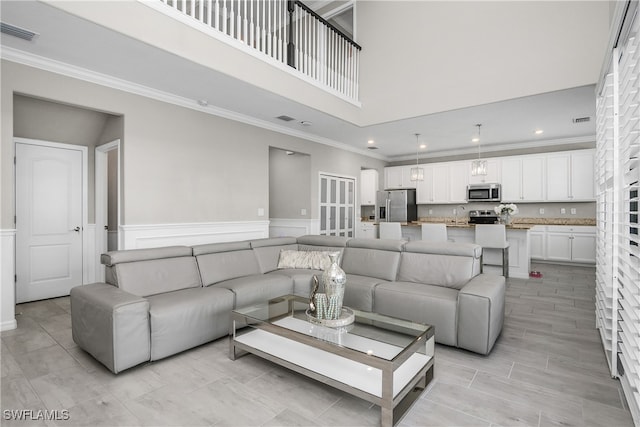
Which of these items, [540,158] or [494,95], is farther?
[540,158]

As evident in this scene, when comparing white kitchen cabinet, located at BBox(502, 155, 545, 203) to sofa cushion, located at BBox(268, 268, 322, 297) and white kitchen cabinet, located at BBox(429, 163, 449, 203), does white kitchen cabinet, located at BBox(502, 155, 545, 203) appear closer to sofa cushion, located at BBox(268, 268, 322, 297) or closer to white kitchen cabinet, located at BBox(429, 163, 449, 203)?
white kitchen cabinet, located at BBox(429, 163, 449, 203)

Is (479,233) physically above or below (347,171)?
below

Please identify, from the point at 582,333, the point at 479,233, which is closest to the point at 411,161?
the point at 479,233

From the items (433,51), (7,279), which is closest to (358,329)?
(7,279)

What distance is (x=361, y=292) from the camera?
3402 millimetres

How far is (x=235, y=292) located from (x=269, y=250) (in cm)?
123

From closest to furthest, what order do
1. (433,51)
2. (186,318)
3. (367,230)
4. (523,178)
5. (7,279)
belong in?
1. (186,318)
2. (7,279)
3. (433,51)
4. (523,178)
5. (367,230)

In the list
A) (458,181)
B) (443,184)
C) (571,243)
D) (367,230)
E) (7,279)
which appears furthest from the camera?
(443,184)

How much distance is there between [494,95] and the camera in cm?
420

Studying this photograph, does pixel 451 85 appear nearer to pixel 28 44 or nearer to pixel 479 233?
pixel 479 233

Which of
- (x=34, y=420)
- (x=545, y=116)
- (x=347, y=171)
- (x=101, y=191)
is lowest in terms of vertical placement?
(x=34, y=420)

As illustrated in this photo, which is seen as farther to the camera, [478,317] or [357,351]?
[478,317]

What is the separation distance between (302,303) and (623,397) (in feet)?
7.49

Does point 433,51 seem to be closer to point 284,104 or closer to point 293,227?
point 284,104
